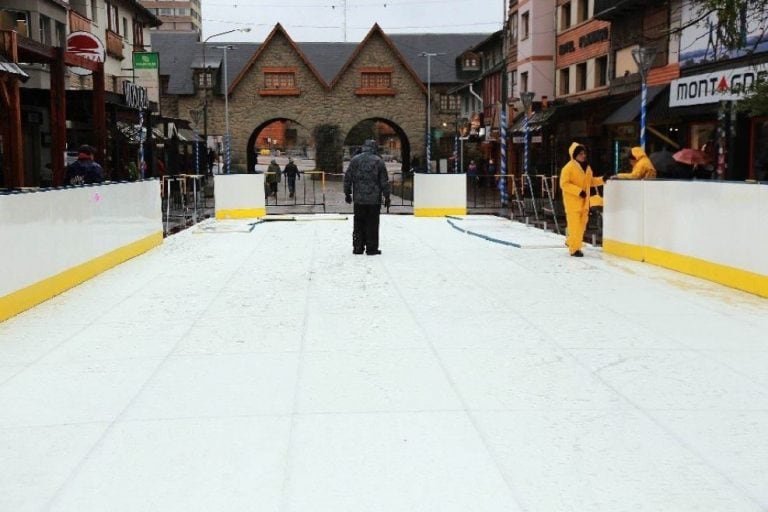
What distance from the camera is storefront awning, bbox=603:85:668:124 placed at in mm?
23500

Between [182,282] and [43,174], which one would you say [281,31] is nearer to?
[43,174]

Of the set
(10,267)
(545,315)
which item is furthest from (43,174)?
(545,315)

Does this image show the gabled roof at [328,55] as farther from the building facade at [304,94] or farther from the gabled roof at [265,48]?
the gabled roof at [265,48]

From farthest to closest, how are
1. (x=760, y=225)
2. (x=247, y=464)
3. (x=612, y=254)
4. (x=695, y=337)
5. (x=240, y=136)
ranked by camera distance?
(x=240, y=136), (x=612, y=254), (x=760, y=225), (x=695, y=337), (x=247, y=464)

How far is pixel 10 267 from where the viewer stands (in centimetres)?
871

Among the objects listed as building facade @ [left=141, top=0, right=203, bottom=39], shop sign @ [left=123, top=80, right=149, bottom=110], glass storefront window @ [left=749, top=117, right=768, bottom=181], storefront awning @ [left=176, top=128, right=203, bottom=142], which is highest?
building facade @ [left=141, top=0, right=203, bottom=39]

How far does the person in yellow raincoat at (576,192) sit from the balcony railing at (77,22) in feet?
75.5

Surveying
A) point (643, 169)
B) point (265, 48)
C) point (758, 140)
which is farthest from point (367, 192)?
point (265, 48)

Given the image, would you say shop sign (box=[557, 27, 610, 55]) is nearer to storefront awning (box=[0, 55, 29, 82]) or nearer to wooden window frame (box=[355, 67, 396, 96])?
storefront awning (box=[0, 55, 29, 82])

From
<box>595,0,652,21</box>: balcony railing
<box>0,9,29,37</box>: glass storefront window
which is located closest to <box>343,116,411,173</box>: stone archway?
<box>595,0,652,21</box>: balcony railing

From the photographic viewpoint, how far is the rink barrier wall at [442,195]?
24531 mm

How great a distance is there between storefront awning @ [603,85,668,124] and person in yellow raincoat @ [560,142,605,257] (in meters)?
10.5

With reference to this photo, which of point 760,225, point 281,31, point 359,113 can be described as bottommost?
point 760,225

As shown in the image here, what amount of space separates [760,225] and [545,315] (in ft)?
9.75
